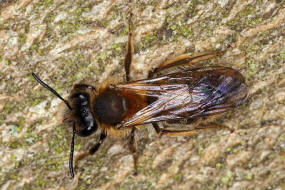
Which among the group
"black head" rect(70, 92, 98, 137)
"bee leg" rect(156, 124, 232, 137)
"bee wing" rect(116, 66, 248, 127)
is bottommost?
"bee leg" rect(156, 124, 232, 137)

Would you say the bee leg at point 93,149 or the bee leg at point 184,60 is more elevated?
the bee leg at point 184,60

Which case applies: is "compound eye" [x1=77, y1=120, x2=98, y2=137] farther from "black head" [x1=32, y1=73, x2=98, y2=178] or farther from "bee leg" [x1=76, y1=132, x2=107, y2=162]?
"bee leg" [x1=76, y1=132, x2=107, y2=162]

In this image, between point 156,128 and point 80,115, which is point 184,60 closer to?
point 156,128

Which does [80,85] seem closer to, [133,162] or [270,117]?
[133,162]

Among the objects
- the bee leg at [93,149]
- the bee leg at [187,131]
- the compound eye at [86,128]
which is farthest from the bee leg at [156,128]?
the compound eye at [86,128]

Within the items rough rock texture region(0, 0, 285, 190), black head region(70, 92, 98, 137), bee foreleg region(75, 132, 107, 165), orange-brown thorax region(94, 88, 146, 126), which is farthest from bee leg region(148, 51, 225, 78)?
bee foreleg region(75, 132, 107, 165)

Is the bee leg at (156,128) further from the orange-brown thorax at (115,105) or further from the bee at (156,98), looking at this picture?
the orange-brown thorax at (115,105)

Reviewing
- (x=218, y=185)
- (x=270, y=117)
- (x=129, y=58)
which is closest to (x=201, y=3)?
(x=129, y=58)
